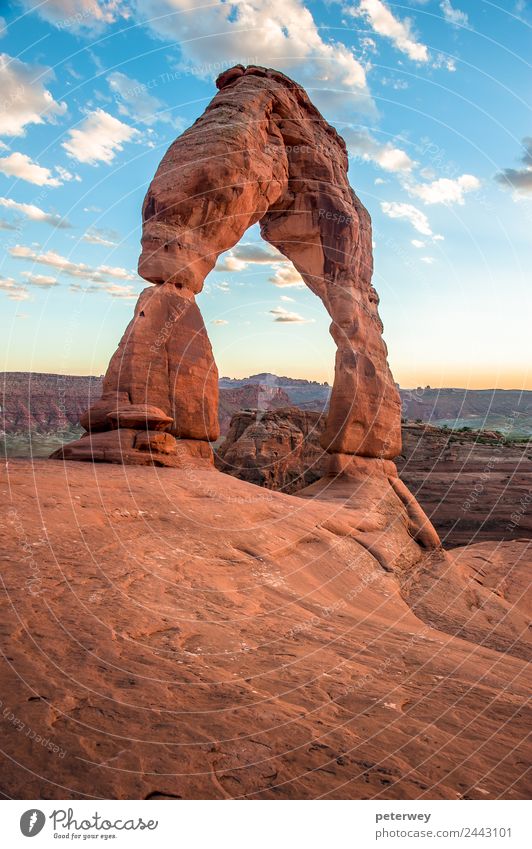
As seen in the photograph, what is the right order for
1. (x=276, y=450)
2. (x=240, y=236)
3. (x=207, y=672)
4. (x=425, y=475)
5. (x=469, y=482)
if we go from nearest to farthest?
1. (x=207, y=672)
2. (x=240, y=236)
3. (x=276, y=450)
4. (x=469, y=482)
5. (x=425, y=475)

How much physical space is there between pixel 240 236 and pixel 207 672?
1051cm

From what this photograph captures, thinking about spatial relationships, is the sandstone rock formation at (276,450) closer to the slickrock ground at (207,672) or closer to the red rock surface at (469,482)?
the red rock surface at (469,482)

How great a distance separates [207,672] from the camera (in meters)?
2.83

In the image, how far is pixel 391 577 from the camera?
8.29 m

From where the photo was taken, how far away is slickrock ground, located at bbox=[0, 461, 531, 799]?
2.01 m

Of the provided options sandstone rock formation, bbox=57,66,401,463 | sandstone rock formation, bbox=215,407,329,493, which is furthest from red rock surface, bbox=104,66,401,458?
sandstone rock formation, bbox=215,407,329,493

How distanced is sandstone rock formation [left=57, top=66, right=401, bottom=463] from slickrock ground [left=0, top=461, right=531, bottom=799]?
126 inches

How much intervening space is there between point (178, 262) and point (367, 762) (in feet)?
30.9

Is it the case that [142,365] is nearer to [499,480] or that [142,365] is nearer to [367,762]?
[367,762]

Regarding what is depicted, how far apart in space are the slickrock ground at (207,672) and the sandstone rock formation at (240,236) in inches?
126

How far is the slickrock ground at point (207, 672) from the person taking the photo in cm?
201
